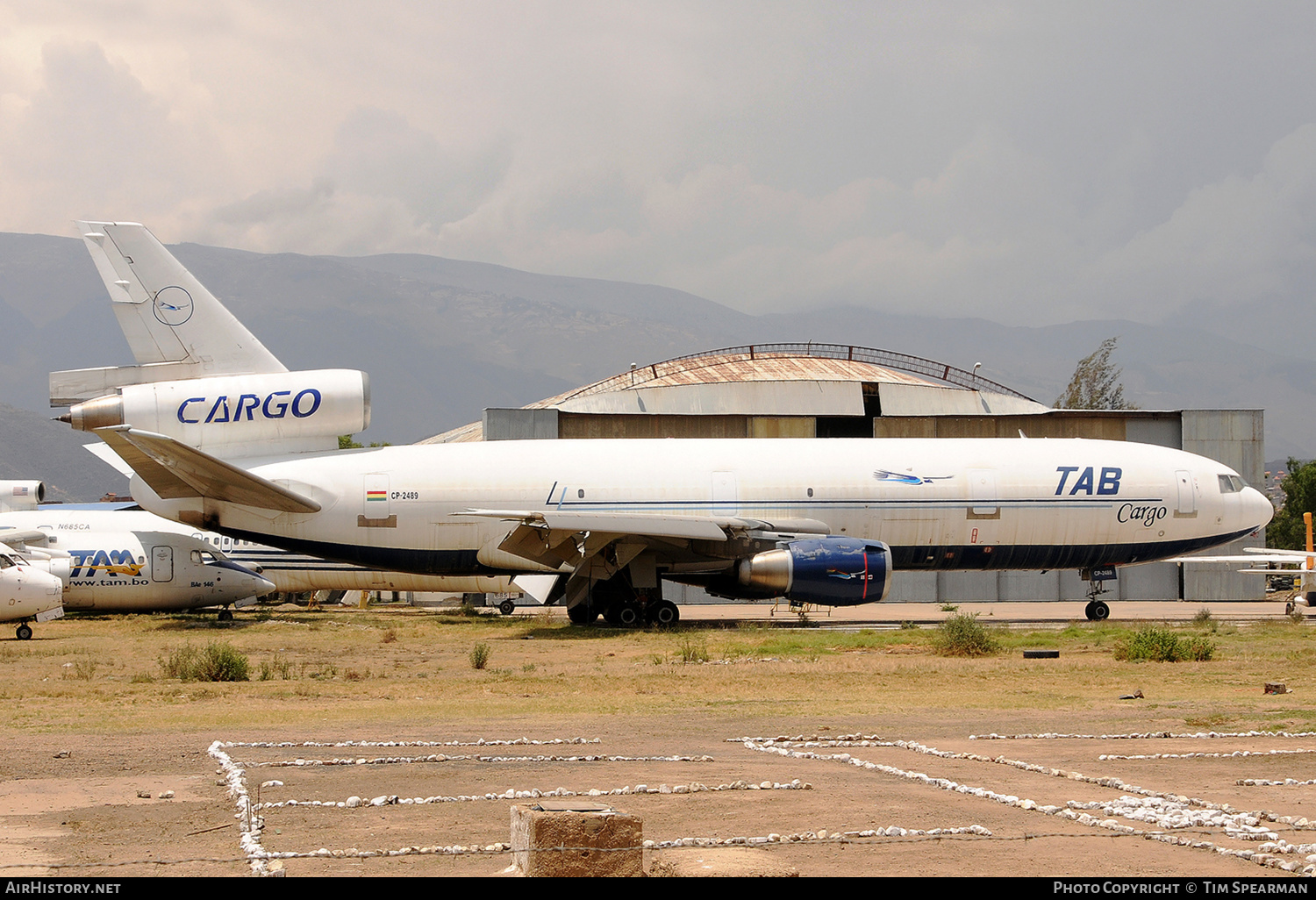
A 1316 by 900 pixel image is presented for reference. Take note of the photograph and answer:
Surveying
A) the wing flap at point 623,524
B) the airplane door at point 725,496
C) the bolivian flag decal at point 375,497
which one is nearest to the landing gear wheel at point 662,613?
the airplane door at point 725,496

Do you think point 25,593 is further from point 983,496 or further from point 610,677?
point 983,496

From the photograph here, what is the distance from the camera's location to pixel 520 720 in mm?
13328

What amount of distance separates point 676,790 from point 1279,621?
2523 centimetres

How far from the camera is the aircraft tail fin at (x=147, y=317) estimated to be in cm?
2778

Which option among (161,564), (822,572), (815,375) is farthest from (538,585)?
(815,375)

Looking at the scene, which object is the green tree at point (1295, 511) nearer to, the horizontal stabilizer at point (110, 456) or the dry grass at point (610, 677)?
the dry grass at point (610, 677)

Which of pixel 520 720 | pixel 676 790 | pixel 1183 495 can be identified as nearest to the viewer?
pixel 676 790

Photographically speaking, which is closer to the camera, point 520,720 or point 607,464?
point 520,720

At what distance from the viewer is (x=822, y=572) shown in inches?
1000

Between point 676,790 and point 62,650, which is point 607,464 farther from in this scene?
point 676,790

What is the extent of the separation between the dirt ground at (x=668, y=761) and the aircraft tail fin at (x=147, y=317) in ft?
31.2
